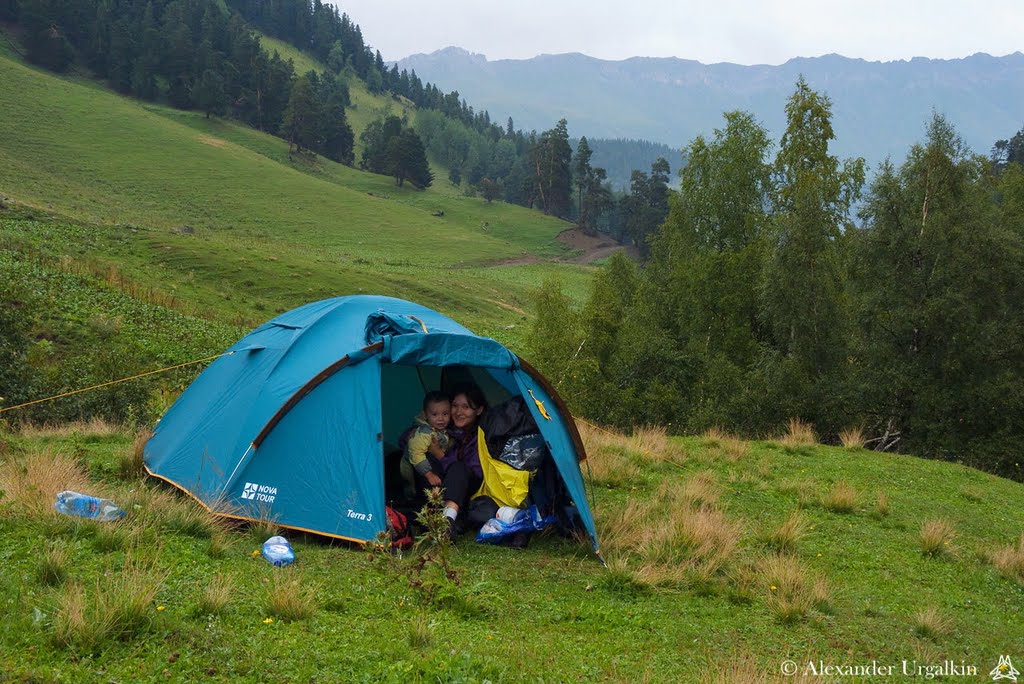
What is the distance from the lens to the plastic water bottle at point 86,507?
20.2 ft

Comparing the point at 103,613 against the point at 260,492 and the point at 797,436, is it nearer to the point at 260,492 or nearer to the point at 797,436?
the point at 260,492

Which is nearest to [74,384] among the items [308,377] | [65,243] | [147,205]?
[308,377]

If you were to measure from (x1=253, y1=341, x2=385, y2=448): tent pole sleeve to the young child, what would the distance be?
1114 mm

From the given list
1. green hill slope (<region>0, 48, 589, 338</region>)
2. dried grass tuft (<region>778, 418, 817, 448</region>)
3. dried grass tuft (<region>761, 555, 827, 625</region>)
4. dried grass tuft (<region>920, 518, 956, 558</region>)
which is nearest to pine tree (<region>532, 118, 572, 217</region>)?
green hill slope (<region>0, 48, 589, 338</region>)

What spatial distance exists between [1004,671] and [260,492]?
256 inches

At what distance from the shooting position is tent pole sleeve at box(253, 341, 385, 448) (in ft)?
24.6

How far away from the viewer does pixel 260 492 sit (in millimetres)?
7352

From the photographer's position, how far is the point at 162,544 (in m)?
5.82

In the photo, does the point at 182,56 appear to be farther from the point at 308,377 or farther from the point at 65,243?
the point at 308,377

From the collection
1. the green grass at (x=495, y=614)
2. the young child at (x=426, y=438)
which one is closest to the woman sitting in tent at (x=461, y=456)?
the young child at (x=426, y=438)

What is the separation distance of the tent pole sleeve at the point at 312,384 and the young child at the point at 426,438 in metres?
1.11

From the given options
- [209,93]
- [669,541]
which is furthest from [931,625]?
[209,93]

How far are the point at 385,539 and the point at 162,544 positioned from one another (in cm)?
174

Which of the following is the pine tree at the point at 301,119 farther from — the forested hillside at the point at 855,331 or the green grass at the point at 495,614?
the green grass at the point at 495,614
